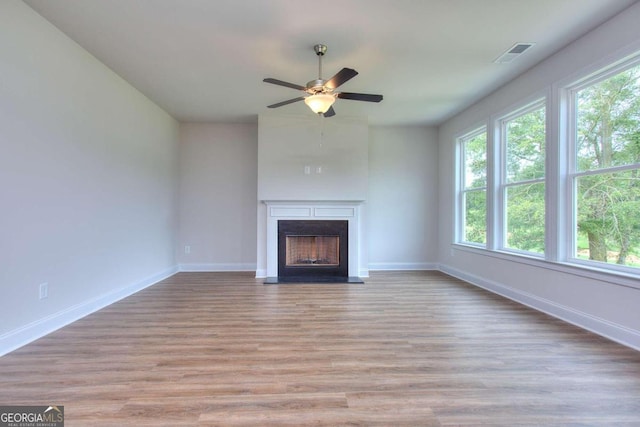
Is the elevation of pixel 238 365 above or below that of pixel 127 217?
below

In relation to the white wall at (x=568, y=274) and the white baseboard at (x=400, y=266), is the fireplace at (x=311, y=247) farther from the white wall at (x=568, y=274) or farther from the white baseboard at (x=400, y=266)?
the white wall at (x=568, y=274)

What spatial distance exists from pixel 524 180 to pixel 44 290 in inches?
193

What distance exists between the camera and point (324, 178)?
16.2 ft

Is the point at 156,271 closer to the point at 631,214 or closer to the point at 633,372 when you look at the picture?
the point at 633,372

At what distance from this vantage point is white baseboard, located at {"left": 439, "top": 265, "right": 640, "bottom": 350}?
2.36 m

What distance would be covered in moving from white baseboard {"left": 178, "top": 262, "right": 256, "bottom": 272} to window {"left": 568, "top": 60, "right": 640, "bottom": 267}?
4581 millimetres

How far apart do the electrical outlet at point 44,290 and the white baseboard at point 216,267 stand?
2.81 meters

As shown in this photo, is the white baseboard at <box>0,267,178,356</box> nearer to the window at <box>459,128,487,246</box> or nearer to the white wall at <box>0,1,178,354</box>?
the white wall at <box>0,1,178,354</box>

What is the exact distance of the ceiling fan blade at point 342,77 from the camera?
7.88 ft

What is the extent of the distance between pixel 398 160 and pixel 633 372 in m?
4.16

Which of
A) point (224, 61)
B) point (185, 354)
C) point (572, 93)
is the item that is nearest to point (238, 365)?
point (185, 354)

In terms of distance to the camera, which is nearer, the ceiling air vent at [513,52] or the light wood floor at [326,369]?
the light wood floor at [326,369]

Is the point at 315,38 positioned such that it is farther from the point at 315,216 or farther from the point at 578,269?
the point at 578,269
